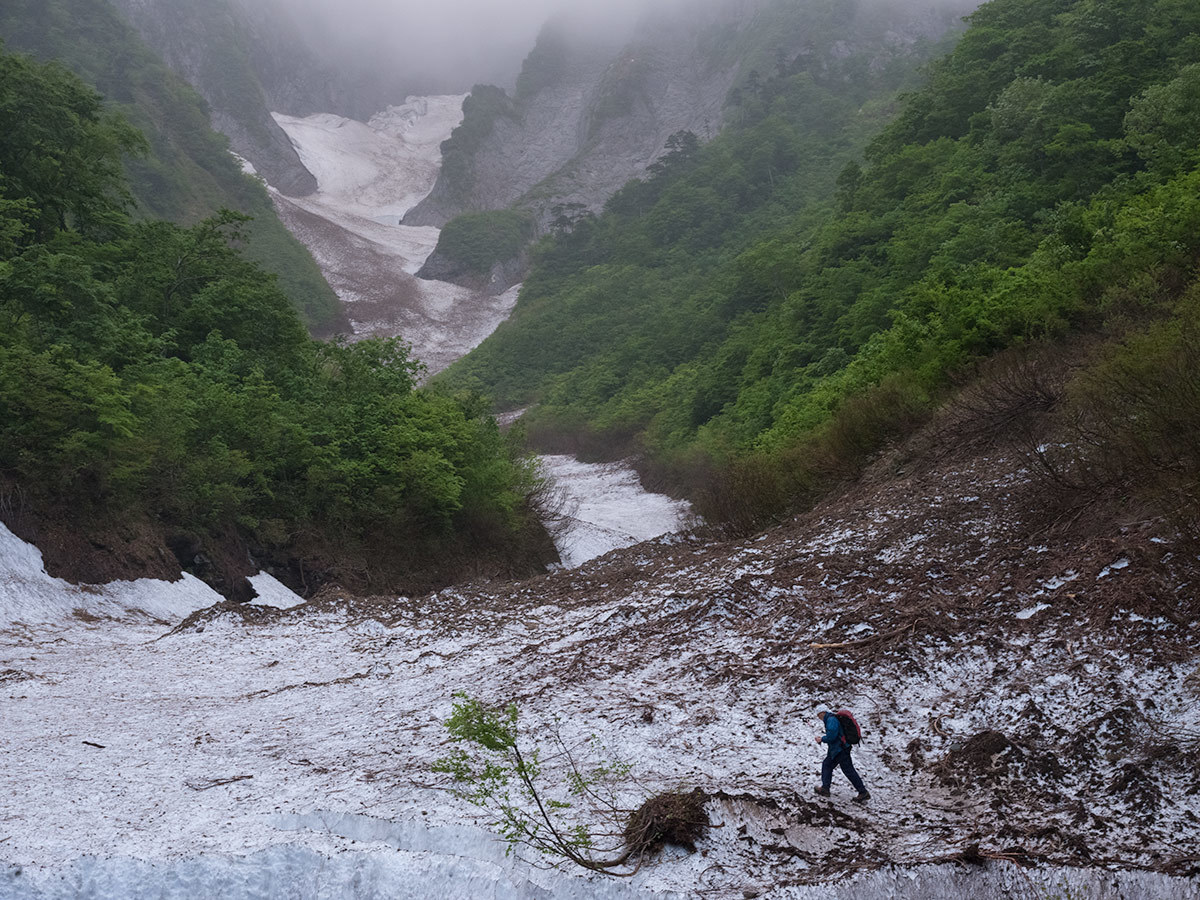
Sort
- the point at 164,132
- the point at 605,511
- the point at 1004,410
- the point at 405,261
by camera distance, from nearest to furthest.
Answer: the point at 1004,410 → the point at 605,511 → the point at 164,132 → the point at 405,261

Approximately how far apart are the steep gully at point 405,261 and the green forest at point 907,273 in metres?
3.25

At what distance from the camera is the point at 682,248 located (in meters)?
77.7

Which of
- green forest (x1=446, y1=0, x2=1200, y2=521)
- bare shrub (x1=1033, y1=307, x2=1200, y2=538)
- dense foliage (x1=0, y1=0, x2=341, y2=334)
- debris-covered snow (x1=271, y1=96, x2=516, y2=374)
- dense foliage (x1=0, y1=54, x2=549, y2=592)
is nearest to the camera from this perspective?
bare shrub (x1=1033, y1=307, x2=1200, y2=538)

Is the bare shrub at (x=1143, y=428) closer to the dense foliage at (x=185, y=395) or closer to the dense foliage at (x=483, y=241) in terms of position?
the dense foliage at (x=185, y=395)

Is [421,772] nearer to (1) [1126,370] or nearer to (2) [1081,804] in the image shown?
(2) [1081,804]

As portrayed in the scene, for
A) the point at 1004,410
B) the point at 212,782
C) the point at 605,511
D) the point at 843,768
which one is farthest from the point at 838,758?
the point at 605,511

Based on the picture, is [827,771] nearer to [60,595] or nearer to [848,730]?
[848,730]

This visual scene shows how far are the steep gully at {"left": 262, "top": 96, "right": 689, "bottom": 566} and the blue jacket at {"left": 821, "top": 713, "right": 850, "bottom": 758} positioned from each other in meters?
21.7

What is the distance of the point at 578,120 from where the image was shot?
147375 mm

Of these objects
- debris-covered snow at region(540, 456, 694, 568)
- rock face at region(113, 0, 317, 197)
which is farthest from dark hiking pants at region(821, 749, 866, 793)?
rock face at region(113, 0, 317, 197)

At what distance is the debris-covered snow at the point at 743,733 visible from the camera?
5672 millimetres

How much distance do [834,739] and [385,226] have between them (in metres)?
135

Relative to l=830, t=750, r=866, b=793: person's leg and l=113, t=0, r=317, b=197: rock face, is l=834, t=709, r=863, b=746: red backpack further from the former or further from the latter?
l=113, t=0, r=317, b=197: rock face

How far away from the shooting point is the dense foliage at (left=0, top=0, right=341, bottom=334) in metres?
79.4
